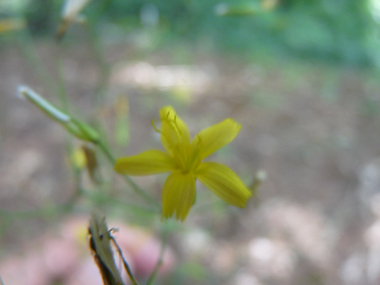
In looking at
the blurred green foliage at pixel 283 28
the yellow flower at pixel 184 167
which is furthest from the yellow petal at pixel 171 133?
the blurred green foliage at pixel 283 28

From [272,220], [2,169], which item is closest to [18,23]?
[2,169]

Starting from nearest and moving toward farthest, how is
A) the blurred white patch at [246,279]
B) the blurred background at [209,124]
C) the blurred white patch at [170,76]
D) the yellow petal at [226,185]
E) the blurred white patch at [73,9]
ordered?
the yellow petal at [226,185] → the blurred white patch at [73,9] → the blurred background at [209,124] → the blurred white patch at [246,279] → the blurred white patch at [170,76]

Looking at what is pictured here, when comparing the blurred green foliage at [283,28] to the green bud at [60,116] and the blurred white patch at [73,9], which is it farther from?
the green bud at [60,116]

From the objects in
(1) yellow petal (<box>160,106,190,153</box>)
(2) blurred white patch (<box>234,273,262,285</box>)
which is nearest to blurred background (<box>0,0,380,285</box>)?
(2) blurred white patch (<box>234,273,262,285</box>)

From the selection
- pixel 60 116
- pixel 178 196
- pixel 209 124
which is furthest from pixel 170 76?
pixel 178 196

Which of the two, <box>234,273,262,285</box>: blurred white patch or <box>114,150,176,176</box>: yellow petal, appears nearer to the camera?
<box>114,150,176,176</box>: yellow petal

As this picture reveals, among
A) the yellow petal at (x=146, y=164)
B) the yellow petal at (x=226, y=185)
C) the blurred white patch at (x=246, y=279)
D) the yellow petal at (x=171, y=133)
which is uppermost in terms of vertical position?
the blurred white patch at (x=246, y=279)

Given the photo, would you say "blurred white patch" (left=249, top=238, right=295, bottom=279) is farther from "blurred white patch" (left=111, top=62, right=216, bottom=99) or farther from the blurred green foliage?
the blurred green foliage

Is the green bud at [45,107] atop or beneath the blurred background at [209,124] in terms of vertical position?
beneath
